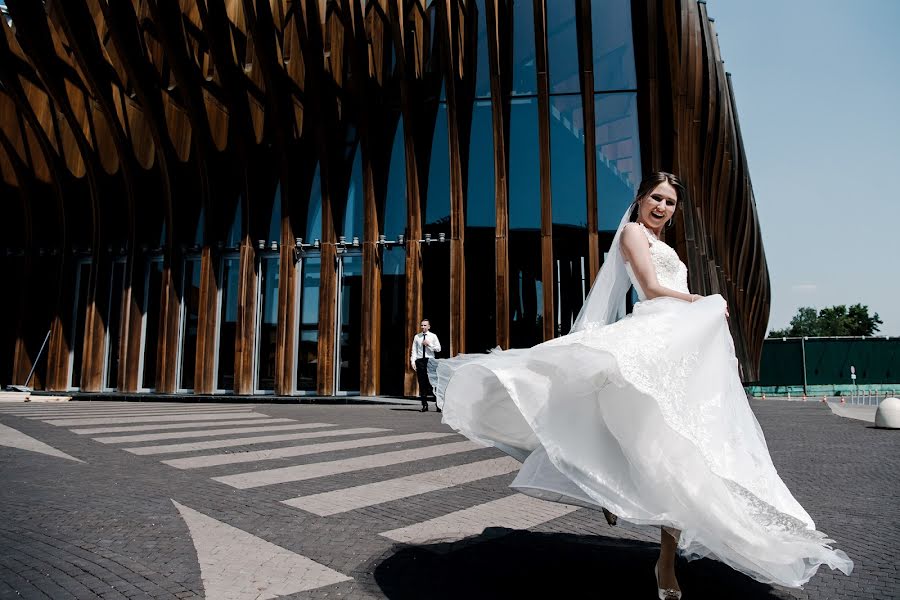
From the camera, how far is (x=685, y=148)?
54.5ft

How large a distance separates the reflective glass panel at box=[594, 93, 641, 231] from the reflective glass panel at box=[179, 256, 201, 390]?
12256 mm

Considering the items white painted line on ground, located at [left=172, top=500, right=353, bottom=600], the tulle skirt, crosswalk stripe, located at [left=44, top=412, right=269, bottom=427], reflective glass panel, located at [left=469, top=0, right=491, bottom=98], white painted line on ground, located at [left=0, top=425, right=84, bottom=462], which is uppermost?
reflective glass panel, located at [left=469, top=0, right=491, bottom=98]

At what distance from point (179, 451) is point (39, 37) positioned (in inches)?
619

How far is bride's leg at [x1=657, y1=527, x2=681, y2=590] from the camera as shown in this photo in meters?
2.70

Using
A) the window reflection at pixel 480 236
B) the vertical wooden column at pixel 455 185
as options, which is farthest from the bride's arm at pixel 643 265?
the window reflection at pixel 480 236

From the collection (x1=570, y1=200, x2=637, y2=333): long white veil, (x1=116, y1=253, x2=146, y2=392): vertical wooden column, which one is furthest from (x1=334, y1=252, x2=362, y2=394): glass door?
(x1=570, y1=200, x2=637, y2=333): long white veil

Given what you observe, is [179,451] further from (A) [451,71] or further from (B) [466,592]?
(A) [451,71]

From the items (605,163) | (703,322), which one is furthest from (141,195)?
(703,322)

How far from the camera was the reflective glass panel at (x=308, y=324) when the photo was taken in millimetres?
18469

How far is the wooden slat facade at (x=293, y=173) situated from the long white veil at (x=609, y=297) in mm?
12868

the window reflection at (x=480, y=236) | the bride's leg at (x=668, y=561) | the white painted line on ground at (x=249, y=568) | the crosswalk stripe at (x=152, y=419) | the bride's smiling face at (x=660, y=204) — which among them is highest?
the window reflection at (x=480, y=236)

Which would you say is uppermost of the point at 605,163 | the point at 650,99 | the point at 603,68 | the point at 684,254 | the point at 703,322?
the point at 603,68

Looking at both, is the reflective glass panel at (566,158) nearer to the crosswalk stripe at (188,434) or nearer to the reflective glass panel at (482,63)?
the reflective glass panel at (482,63)

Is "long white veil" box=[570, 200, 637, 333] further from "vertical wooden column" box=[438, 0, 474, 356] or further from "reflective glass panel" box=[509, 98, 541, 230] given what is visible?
"reflective glass panel" box=[509, 98, 541, 230]
